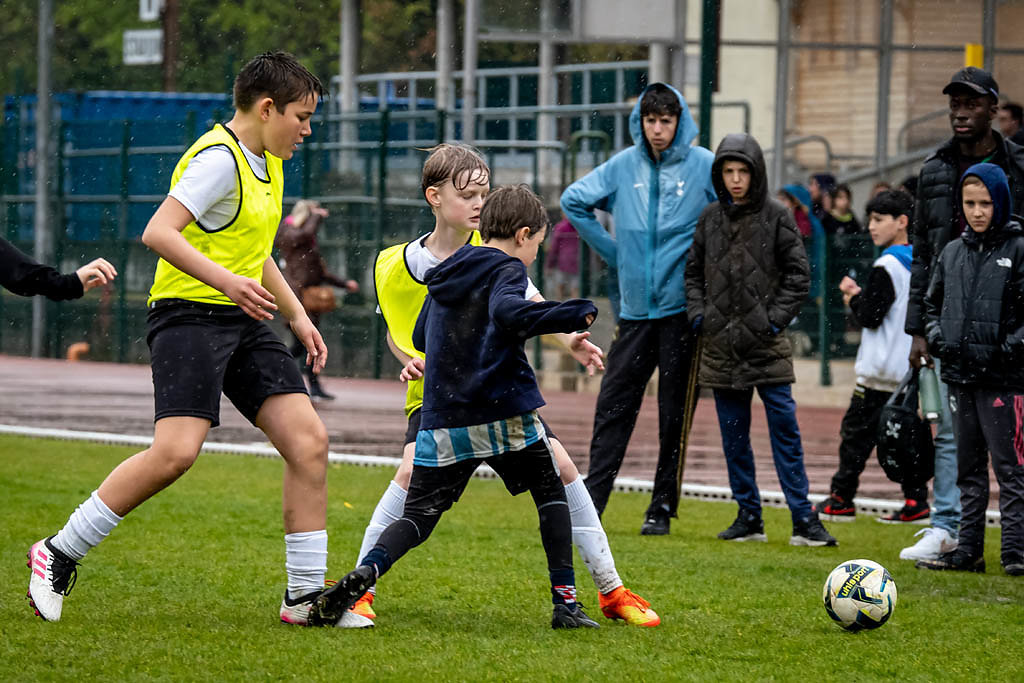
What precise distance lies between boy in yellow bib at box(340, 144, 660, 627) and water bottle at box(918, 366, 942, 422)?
2433mm

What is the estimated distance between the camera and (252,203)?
227 inches

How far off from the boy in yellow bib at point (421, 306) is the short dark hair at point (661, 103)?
238 centimetres

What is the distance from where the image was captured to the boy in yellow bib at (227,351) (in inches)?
222

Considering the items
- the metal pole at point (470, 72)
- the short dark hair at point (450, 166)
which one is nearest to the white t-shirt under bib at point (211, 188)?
the short dark hair at point (450, 166)

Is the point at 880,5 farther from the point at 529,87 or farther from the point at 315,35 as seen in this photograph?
the point at 315,35

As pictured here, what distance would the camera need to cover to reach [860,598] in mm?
5898

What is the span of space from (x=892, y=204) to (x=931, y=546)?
220 cm

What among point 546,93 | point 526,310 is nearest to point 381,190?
point 546,93

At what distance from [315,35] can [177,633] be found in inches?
1436

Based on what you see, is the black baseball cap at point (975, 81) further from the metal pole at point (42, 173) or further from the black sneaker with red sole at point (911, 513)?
the metal pole at point (42, 173)

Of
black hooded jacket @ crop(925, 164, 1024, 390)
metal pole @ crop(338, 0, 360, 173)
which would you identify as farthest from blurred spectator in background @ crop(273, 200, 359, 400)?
metal pole @ crop(338, 0, 360, 173)

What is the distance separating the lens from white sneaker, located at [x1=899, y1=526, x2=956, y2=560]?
784 centimetres

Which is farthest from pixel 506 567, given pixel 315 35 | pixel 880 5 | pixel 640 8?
pixel 315 35

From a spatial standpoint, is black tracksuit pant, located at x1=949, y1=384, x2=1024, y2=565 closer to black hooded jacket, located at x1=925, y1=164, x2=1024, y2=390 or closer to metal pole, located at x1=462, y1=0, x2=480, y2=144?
black hooded jacket, located at x1=925, y1=164, x2=1024, y2=390
